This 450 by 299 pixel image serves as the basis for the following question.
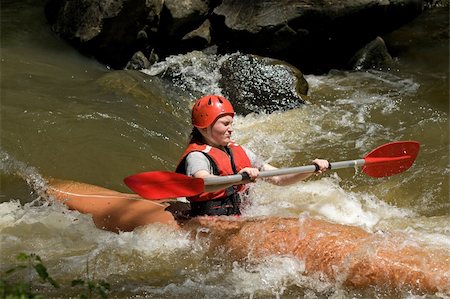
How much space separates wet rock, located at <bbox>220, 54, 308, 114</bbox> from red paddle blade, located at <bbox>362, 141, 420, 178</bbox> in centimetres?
Result: 255

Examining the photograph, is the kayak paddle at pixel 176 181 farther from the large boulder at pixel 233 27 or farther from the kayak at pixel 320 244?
the large boulder at pixel 233 27

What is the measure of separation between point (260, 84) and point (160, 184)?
3644 millimetres

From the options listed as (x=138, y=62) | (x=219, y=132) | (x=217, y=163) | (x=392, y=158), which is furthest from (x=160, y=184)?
(x=138, y=62)

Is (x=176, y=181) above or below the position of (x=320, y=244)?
above

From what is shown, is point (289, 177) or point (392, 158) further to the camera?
point (392, 158)

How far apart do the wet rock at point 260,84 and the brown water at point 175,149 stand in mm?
182

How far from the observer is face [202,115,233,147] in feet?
13.3

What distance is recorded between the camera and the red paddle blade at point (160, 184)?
3.78 meters

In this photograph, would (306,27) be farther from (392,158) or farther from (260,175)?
(260,175)

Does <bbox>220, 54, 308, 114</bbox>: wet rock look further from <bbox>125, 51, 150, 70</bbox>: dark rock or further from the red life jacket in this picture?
the red life jacket

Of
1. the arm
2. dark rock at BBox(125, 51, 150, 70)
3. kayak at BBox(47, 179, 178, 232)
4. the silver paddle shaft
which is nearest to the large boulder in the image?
dark rock at BBox(125, 51, 150, 70)

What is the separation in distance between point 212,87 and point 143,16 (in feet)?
5.50

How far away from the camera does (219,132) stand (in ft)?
13.3

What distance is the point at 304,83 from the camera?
761 centimetres
